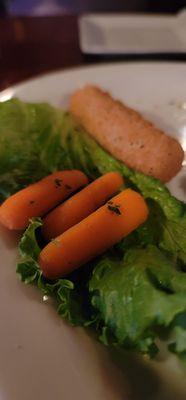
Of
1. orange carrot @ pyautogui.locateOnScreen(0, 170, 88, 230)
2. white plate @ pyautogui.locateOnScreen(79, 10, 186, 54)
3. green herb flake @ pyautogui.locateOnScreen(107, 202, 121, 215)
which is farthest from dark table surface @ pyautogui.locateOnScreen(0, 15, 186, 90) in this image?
green herb flake @ pyautogui.locateOnScreen(107, 202, 121, 215)

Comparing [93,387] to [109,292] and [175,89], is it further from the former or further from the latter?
[175,89]

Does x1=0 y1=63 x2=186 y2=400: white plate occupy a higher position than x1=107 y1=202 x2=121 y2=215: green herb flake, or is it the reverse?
x1=107 y1=202 x2=121 y2=215: green herb flake

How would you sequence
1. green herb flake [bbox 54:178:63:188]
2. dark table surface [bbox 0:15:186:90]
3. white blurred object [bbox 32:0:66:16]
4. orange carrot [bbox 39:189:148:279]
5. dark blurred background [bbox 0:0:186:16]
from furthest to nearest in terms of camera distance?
white blurred object [bbox 32:0:66:16]
dark blurred background [bbox 0:0:186:16]
dark table surface [bbox 0:15:186:90]
green herb flake [bbox 54:178:63:188]
orange carrot [bbox 39:189:148:279]

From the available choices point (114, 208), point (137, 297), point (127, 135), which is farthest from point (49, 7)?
point (137, 297)

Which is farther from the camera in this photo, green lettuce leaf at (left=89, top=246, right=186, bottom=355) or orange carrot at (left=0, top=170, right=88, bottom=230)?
orange carrot at (left=0, top=170, right=88, bottom=230)

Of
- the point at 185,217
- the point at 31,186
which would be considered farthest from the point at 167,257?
the point at 31,186

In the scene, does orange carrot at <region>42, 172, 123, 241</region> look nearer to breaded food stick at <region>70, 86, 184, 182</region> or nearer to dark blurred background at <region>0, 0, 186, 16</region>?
breaded food stick at <region>70, 86, 184, 182</region>
